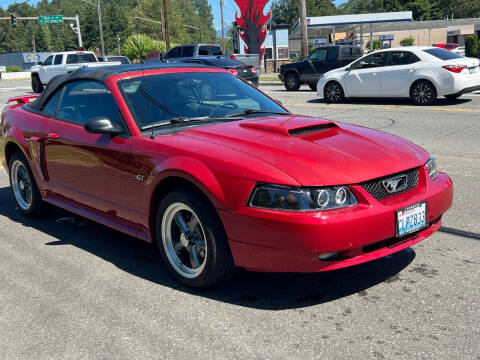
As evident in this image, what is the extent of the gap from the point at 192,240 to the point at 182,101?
4.19 ft

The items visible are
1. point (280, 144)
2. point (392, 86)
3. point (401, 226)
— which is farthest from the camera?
point (392, 86)

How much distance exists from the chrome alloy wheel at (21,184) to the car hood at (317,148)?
268 cm

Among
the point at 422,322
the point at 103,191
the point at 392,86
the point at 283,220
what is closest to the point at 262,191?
the point at 283,220

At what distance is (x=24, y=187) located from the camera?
234 inches

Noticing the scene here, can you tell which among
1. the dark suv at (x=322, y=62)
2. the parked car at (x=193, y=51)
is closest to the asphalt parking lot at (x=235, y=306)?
the dark suv at (x=322, y=62)

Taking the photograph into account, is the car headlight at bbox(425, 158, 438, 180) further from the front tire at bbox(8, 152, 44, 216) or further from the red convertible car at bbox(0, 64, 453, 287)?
the front tire at bbox(8, 152, 44, 216)

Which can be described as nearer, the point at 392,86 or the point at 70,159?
the point at 70,159

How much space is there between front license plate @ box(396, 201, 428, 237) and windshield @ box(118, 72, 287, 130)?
5.51 ft

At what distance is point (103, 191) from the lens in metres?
4.44

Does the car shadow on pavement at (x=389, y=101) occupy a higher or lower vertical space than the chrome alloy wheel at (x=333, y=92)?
lower

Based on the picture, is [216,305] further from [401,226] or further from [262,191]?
[401,226]

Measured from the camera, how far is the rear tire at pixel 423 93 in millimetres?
14195

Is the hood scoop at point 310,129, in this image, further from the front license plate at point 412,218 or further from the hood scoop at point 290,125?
the front license plate at point 412,218

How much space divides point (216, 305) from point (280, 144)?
3.76 feet
